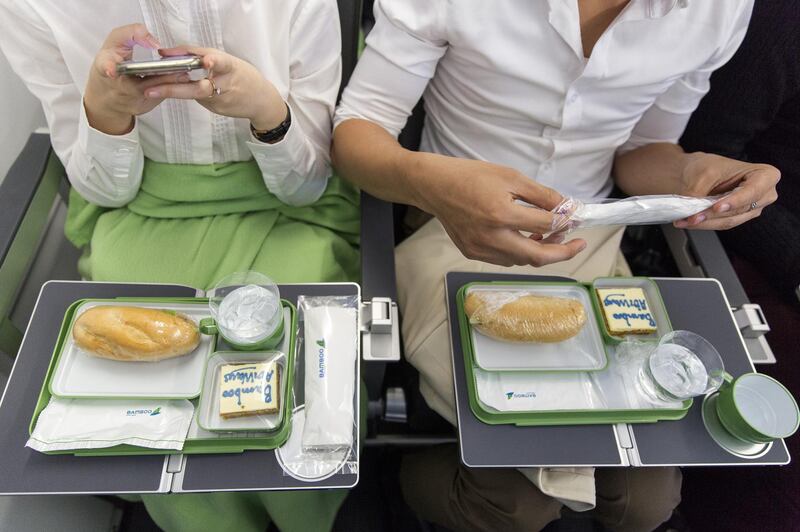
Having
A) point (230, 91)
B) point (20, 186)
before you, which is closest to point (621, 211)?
point (230, 91)

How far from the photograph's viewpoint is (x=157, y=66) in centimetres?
62

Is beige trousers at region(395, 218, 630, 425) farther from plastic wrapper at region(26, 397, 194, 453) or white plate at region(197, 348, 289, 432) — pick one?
plastic wrapper at region(26, 397, 194, 453)

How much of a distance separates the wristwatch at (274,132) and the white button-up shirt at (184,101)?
0.01 metres

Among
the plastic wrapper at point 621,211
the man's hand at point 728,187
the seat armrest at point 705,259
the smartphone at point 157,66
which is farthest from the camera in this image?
the seat armrest at point 705,259

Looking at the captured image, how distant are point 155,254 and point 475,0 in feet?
2.21

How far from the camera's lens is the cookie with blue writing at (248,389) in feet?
2.24

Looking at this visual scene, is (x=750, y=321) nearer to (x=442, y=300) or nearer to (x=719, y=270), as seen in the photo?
(x=719, y=270)

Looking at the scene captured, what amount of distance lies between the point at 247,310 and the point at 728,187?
32.0 inches

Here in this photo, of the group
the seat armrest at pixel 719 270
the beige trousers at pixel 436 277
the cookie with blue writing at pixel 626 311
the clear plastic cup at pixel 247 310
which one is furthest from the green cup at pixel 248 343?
the seat armrest at pixel 719 270

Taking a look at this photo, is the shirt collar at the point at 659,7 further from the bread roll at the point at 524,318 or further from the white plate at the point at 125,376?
the white plate at the point at 125,376

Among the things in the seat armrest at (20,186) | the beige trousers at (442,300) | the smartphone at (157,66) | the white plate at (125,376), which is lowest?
the beige trousers at (442,300)

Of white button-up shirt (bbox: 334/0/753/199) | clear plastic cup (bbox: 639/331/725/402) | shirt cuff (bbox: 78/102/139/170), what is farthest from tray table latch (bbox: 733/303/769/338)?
shirt cuff (bbox: 78/102/139/170)

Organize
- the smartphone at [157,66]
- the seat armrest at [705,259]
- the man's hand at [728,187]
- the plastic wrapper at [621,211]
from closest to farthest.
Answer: the smartphone at [157,66] < the plastic wrapper at [621,211] < the man's hand at [728,187] < the seat armrest at [705,259]

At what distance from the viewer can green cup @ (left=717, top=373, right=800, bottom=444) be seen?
2.46 ft
